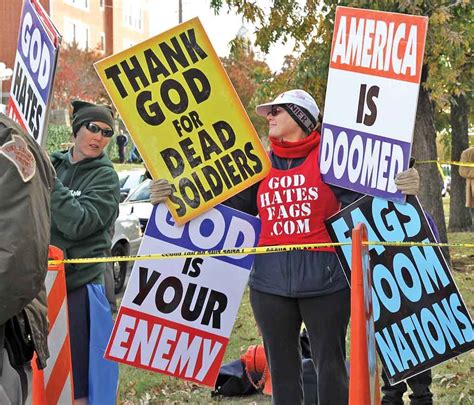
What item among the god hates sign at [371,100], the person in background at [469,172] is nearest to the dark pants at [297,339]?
the god hates sign at [371,100]

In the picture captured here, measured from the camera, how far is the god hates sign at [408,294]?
498cm

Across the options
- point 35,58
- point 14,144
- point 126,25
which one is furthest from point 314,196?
point 126,25

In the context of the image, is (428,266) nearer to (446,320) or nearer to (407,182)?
(446,320)

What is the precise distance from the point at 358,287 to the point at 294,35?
1029 centimetres

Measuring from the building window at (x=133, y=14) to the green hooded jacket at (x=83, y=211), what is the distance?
51.3 metres

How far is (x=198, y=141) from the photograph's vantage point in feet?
17.2

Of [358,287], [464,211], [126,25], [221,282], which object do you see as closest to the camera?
[358,287]

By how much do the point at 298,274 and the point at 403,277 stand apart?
0.57m

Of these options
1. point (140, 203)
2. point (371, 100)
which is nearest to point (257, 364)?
point (371, 100)

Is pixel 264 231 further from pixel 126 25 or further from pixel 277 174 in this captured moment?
pixel 126 25

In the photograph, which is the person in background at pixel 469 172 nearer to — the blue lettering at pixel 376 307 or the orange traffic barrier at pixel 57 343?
the blue lettering at pixel 376 307

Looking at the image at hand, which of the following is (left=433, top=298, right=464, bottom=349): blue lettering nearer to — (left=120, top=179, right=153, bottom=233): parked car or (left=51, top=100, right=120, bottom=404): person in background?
(left=51, top=100, right=120, bottom=404): person in background

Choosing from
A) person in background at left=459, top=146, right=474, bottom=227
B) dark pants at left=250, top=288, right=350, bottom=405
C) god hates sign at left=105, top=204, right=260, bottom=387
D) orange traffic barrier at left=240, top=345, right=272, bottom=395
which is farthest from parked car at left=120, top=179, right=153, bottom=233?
dark pants at left=250, top=288, right=350, bottom=405

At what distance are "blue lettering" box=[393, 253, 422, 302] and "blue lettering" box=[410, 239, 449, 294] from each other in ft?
0.11
